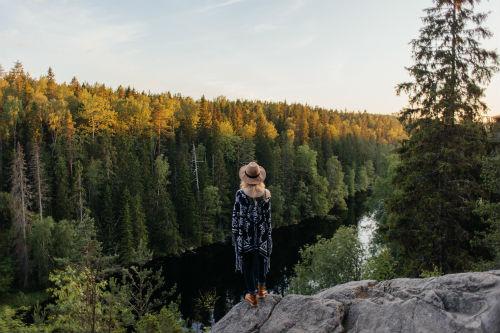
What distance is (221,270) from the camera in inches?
1964

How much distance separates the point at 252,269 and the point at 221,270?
4142 centimetres

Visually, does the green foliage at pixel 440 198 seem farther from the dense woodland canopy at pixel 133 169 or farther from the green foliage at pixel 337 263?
the dense woodland canopy at pixel 133 169

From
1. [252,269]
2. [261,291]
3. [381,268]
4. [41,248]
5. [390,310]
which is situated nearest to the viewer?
[390,310]

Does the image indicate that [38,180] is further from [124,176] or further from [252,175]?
[252,175]

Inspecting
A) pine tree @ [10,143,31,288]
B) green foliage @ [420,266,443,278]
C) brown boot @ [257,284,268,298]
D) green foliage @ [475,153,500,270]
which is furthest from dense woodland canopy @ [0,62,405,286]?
brown boot @ [257,284,268,298]

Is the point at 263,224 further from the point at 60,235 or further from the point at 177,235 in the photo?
the point at 177,235

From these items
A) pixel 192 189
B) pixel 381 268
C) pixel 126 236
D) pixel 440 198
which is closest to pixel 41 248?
pixel 126 236

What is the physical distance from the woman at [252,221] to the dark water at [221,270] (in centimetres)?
2552

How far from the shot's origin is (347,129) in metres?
133

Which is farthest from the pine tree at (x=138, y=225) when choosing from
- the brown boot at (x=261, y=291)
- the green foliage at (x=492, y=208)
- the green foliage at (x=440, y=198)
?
the brown boot at (x=261, y=291)

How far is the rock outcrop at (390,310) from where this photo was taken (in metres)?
8.27

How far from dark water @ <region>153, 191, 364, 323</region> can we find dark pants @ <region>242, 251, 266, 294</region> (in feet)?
83.0

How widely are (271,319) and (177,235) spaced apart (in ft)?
171

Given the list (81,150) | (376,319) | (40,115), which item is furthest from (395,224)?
(40,115)
